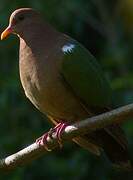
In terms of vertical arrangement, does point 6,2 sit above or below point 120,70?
above

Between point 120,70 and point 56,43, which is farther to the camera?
point 120,70

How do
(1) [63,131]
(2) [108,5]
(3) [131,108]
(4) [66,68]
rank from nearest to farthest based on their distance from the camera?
(3) [131,108], (1) [63,131], (4) [66,68], (2) [108,5]

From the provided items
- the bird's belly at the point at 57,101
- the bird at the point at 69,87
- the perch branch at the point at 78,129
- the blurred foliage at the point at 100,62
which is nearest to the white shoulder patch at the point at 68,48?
the bird at the point at 69,87

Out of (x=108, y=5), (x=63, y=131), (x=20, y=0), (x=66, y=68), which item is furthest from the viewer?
(x=108, y=5)

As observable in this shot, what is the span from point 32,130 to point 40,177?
411 mm

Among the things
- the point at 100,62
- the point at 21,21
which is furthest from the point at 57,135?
the point at 100,62

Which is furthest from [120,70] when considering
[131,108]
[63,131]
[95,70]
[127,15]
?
[131,108]

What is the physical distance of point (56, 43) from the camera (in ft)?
18.6

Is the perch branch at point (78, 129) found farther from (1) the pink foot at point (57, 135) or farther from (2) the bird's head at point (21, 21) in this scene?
(2) the bird's head at point (21, 21)

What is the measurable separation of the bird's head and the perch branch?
864mm

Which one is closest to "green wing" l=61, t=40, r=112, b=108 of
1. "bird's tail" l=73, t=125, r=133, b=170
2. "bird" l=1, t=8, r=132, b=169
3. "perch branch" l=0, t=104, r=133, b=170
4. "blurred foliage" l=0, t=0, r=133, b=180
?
"bird" l=1, t=8, r=132, b=169

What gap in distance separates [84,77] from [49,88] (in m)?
0.26

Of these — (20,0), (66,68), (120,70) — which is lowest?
(120,70)

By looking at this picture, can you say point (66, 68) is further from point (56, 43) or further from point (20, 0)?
point (20, 0)
